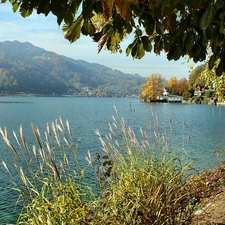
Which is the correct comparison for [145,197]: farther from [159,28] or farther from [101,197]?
[159,28]

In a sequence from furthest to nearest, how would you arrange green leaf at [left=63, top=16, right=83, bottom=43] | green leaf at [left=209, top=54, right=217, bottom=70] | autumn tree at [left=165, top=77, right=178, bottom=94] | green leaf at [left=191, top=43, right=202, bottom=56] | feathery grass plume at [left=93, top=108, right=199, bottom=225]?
1. autumn tree at [left=165, top=77, right=178, bottom=94]
2. feathery grass plume at [left=93, top=108, right=199, bottom=225]
3. green leaf at [left=209, top=54, right=217, bottom=70]
4. green leaf at [left=191, top=43, right=202, bottom=56]
5. green leaf at [left=63, top=16, right=83, bottom=43]

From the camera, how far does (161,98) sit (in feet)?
365

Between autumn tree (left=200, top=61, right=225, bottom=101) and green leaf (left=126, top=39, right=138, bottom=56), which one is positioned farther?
autumn tree (left=200, top=61, right=225, bottom=101)

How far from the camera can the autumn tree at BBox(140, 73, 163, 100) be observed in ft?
328

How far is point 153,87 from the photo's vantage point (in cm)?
10256

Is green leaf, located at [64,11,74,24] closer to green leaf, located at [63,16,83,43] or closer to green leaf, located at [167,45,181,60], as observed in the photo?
green leaf, located at [63,16,83,43]

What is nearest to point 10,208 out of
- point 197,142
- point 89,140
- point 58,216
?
point 58,216

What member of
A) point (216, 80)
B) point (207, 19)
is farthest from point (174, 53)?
point (216, 80)

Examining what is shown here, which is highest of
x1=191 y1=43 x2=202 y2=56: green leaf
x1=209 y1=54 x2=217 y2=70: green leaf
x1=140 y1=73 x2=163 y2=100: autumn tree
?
x1=140 y1=73 x2=163 y2=100: autumn tree

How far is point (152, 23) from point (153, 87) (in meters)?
101

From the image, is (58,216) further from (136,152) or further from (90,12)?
(90,12)

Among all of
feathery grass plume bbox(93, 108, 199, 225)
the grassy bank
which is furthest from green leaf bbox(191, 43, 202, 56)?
feathery grass plume bbox(93, 108, 199, 225)

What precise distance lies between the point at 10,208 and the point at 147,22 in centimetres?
802

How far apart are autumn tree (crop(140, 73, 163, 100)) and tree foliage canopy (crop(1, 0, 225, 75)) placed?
321 feet
